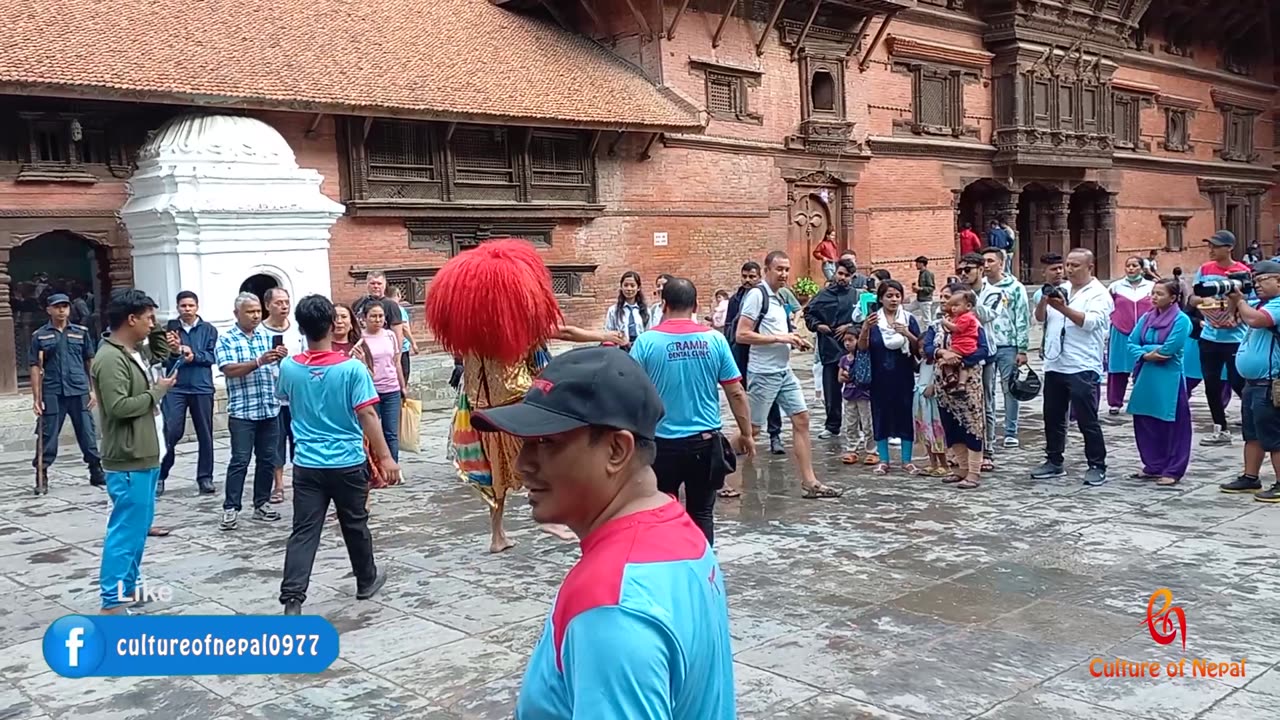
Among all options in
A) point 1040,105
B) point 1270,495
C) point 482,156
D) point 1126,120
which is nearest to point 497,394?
point 1270,495

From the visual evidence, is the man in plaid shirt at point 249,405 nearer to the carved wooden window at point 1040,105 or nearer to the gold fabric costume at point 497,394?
the gold fabric costume at point 497,394

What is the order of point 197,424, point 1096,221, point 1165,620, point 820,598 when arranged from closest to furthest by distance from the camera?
point 1165,620
point 820,598
point 197,424
point 1096,221

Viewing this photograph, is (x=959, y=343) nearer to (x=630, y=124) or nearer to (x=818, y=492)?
(x=818, y=492)

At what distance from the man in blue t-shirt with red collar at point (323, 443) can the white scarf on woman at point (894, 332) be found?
4.67 m

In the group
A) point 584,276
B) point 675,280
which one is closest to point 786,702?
point 675,280

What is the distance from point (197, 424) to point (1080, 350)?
6.89 m

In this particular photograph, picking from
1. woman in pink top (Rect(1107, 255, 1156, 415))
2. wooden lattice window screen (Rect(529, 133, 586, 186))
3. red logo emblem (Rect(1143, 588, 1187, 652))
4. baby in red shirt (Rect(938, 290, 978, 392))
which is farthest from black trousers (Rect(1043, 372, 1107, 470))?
wooden lattice window screen (Rect(529, 133, 586, 186))

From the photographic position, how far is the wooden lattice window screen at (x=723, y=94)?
67.1 ft

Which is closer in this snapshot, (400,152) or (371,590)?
(371,590)

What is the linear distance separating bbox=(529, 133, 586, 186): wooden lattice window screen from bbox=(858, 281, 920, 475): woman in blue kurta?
10824mm

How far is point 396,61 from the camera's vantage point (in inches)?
673

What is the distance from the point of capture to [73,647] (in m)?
4.65

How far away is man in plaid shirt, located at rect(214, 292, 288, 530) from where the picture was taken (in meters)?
7.21

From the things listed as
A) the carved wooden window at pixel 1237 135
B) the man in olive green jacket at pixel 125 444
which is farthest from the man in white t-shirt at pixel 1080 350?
the carved wooden window at pixel 1237 135
